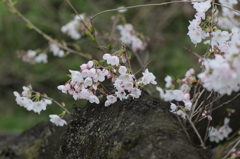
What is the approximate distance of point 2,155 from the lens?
280cm

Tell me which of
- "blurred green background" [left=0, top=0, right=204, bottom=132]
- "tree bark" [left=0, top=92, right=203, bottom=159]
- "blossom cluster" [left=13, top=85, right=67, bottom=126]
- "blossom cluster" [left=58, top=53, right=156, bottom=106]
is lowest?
"tree bark" [left=0, top=92, right=203, bottom=159]

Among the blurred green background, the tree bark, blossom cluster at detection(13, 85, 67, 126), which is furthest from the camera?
the blurred green background

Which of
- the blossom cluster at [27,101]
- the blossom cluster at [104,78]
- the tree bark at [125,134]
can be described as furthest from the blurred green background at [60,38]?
the blossom cluster at [104,78]

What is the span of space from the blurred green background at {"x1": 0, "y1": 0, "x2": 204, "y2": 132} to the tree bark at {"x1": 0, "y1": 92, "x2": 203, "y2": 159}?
354 cm

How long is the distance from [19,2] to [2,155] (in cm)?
464

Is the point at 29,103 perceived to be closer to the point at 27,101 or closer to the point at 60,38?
the point at 27,101

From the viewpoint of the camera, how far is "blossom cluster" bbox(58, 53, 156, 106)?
6.00 ft

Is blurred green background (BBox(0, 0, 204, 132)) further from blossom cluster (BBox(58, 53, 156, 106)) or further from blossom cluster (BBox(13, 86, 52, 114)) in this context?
blossom cluster (BBox(58, 53, 156, 106))

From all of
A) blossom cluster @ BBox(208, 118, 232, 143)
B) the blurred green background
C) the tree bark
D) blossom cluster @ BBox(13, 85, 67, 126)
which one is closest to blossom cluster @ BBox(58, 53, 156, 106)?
the tree bark

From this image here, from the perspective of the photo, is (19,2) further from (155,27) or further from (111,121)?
(111,121)

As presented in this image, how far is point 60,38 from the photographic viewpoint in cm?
636

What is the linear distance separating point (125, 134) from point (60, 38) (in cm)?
491

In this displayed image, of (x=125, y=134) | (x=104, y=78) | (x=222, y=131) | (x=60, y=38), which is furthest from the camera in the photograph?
(x=60, y=38)

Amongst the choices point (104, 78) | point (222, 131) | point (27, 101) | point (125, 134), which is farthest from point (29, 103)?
point (222, 131)
